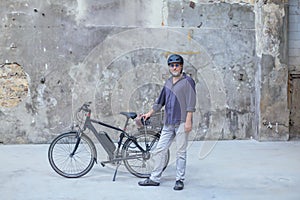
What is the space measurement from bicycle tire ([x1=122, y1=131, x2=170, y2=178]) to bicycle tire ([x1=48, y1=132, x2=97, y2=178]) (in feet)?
1.31

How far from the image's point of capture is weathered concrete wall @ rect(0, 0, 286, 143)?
7.28 m

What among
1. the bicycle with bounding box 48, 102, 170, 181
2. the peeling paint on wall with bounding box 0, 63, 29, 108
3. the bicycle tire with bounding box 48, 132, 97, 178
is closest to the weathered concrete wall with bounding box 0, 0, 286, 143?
the peeling paint on wall with bounding box 0, 63, 29, 108

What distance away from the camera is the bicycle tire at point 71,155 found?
4855 millimetres

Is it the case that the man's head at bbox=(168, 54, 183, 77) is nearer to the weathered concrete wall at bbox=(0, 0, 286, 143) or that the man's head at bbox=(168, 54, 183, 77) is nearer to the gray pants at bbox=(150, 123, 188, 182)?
the gray pants at bbox=(150, 123, 188, 182)

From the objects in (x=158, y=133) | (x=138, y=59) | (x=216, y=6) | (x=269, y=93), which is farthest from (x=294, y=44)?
(x=158, y=133)

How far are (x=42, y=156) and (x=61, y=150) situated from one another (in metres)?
1.36

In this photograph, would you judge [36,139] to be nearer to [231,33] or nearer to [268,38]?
[231,33]

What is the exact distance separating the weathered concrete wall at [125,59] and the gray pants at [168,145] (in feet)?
9.88

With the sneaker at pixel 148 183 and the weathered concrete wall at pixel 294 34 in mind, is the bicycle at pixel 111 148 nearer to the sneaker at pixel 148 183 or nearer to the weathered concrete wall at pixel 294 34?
the sneaker at pixel 148 183

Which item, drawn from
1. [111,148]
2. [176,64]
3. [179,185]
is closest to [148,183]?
[179,185]

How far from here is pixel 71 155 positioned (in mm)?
4879

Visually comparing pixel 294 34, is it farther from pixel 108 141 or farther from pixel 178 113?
pixel 108 141

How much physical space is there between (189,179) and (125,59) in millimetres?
3315

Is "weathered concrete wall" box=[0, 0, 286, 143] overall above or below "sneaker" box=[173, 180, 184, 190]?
above
